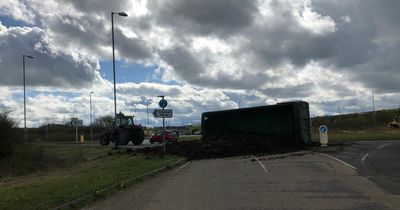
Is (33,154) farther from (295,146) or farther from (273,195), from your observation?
(273,195)

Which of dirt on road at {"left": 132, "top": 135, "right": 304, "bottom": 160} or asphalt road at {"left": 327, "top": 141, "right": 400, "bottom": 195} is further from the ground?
dirt on road at {"left": 132, "top": 135, "right": 304, "bottom": 160}

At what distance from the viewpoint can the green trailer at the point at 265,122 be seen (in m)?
33.6

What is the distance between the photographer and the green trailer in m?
33.6

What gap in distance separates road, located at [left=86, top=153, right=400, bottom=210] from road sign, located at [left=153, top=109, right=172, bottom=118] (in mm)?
9265

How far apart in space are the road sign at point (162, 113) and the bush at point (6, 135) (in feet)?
32.7

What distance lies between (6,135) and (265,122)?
1650 centimetres

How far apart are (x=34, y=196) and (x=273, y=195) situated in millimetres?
6420

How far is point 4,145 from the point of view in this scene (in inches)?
1344

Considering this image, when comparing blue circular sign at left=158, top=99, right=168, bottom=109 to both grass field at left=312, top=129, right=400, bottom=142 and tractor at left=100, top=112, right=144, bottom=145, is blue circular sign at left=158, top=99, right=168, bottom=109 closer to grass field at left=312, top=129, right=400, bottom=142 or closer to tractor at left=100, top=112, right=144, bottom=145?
grass field at left=312, top=129, right=400, bottom=142

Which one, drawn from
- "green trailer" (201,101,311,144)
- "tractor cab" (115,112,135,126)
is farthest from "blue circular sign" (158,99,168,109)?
"tractor cab" (115,112,135,126)

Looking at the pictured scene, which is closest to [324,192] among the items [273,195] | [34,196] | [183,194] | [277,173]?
[273,195]

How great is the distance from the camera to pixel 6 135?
113 ft

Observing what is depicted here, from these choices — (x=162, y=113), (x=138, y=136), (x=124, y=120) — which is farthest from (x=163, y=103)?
(x=124, y=120)

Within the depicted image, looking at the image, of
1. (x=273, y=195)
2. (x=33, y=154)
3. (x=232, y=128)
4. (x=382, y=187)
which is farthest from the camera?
(x=232, y=128)
